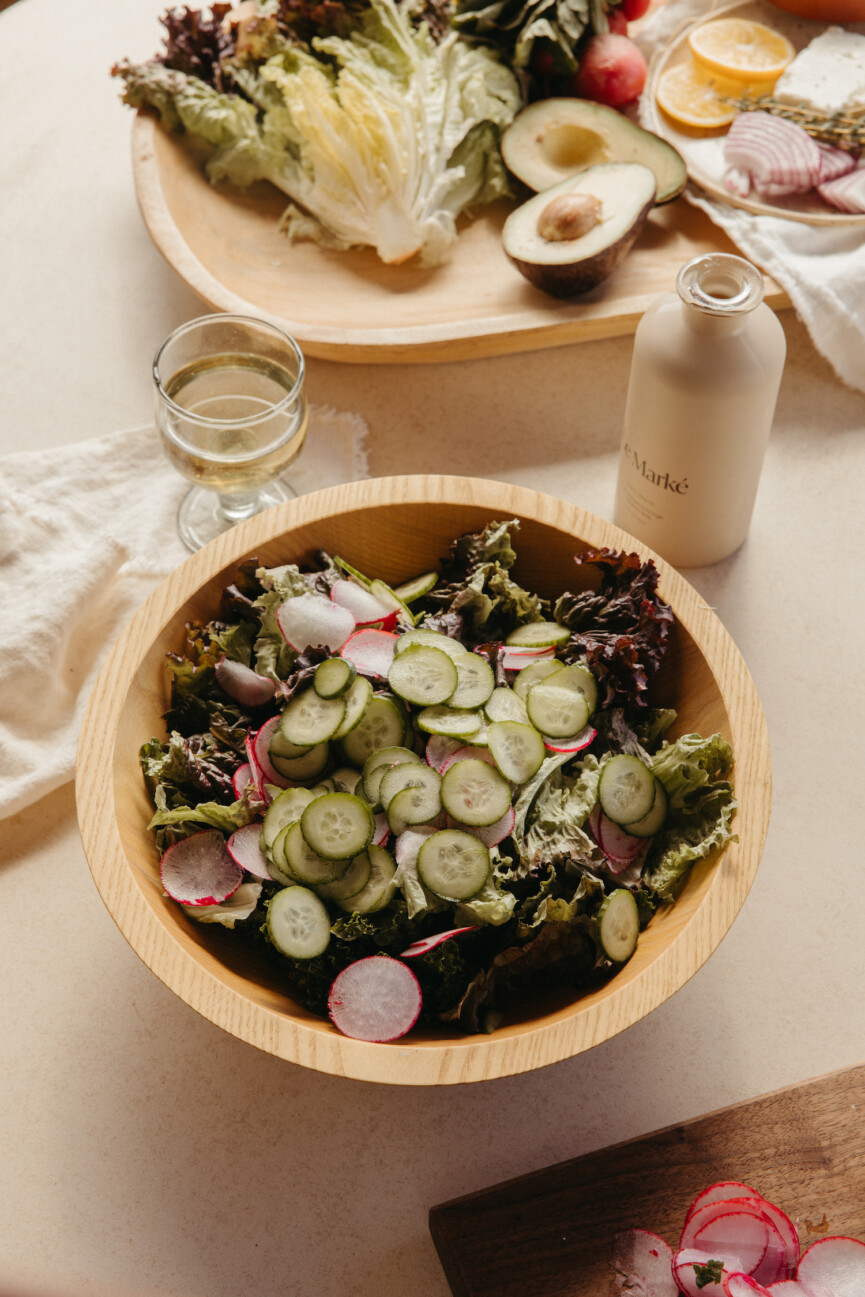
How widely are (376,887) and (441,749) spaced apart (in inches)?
6.5

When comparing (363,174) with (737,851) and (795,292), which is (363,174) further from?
(737,851)

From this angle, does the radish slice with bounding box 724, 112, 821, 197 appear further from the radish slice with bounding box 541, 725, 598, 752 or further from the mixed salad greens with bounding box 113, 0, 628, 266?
the radish slice with bounding box 541, 725, 598, 752

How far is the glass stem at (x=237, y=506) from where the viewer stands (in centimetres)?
160

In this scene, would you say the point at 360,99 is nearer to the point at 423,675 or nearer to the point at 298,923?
the point at 423,675

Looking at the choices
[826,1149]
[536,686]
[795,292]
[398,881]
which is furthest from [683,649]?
[795,292]

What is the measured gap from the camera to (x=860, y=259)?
1.71m

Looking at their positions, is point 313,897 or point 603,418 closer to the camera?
point 313,897

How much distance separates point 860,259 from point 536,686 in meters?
1.02

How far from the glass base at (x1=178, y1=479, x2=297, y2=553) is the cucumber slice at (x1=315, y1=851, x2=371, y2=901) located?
0.68 metres

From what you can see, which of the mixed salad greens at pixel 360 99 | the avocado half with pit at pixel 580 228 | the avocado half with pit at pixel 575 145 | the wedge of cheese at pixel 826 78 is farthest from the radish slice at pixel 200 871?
the wedge of cheese at pixel 826 78

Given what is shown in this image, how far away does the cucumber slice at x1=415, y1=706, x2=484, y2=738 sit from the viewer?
113 cm

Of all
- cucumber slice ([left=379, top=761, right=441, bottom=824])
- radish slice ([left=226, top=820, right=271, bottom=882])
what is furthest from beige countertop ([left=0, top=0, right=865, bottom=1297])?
cucumber slice ([left=379, top=761, right=441, bottom=824])

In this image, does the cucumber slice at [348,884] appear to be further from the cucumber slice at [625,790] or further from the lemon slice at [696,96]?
the lemon slice at [696,96]

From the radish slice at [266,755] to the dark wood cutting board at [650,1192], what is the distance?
470 millimetres
